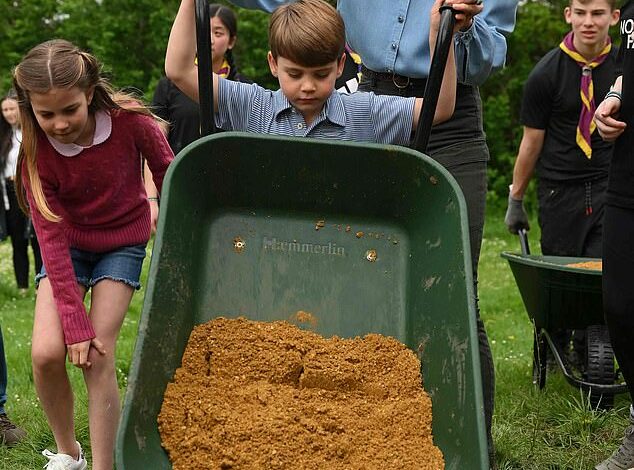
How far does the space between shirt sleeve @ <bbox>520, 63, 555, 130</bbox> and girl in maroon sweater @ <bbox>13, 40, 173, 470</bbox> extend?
253 centimetres

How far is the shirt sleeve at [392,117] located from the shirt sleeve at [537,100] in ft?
7.73

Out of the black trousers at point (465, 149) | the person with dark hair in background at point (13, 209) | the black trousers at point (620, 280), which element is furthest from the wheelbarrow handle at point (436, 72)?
the person with dark hair in background at point (13, 209)

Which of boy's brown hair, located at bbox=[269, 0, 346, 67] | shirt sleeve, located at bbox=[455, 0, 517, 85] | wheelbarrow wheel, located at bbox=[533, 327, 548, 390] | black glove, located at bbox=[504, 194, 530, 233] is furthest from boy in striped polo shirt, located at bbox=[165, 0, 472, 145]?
black glove, located at bbox=[504, 194, 530, 233]

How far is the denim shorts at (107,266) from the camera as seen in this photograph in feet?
10.5

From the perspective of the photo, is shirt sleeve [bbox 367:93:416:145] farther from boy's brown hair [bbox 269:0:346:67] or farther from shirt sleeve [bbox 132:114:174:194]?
shirt sleeve [bbox 132:114:174:194]

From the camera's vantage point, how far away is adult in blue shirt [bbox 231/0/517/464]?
310 cm

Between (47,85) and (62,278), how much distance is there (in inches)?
22.7

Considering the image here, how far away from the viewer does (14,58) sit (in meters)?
16.0

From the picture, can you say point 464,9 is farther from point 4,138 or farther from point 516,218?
point 4,138

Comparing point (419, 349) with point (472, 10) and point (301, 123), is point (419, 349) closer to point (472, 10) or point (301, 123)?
point (301, 123)

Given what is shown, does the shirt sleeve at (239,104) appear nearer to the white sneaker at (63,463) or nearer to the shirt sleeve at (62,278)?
the shirt sleeve at (62,278)

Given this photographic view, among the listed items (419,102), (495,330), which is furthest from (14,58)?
(419,102)

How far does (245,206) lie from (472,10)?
0.88 metres

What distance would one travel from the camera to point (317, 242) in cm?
304
